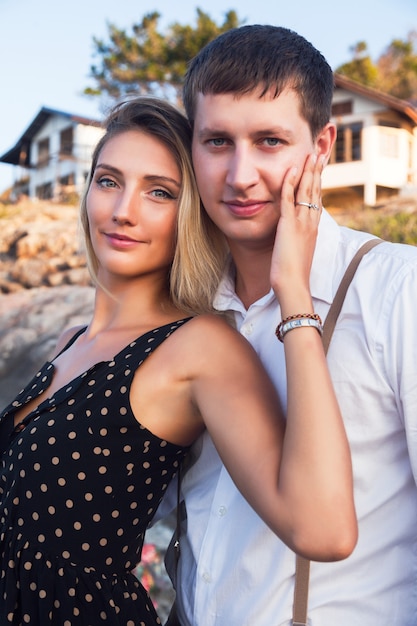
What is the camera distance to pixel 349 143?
27516mm

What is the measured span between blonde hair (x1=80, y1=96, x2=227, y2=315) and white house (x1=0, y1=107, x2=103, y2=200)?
27.4m

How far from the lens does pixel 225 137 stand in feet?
7.88

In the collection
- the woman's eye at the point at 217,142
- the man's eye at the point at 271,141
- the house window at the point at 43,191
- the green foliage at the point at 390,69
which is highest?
the green foliage at the point at 390,69

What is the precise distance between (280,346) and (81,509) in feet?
2.80

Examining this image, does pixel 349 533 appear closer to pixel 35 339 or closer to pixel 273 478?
pixel 273 478

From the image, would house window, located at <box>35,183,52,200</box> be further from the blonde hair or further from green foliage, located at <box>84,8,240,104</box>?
the blonde hair

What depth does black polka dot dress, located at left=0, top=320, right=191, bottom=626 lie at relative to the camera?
241 centimetres

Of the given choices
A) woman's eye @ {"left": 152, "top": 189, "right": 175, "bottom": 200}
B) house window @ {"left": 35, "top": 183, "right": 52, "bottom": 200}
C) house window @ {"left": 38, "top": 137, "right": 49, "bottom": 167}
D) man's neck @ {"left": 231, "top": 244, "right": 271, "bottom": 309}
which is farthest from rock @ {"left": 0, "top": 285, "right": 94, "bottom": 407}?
house window @ {"left": 38, "top": 137, "right": 49, "bottom": 167}

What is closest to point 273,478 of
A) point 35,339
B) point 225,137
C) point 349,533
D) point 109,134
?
point 349,533

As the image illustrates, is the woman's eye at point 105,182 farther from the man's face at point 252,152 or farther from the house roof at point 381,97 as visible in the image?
the house roof at point 381,97

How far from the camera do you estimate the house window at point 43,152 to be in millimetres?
34513

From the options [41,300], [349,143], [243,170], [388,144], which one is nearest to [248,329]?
[243,170]

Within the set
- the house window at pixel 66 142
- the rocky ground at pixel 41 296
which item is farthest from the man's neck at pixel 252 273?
the house window at pixel 66 142

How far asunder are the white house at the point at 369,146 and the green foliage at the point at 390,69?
239 inches
